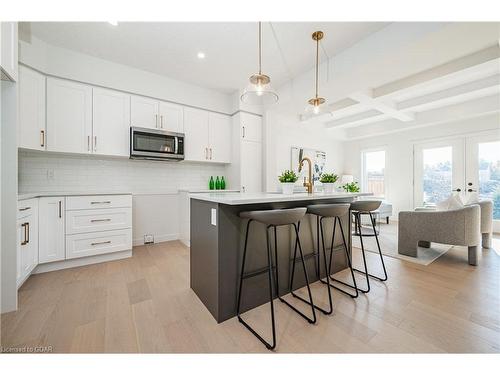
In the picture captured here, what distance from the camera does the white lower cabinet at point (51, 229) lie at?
2293 millimetres

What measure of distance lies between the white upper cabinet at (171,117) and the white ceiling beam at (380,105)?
3.01 metres

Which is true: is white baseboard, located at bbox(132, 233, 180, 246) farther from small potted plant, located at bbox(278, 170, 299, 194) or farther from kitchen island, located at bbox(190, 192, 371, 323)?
small potted plant, located at bbox(278, 170, 299, 194)

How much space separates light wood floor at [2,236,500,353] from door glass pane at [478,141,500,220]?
307 centimetres

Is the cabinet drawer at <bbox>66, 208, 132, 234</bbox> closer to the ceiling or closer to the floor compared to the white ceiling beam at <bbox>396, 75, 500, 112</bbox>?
closer to the floor

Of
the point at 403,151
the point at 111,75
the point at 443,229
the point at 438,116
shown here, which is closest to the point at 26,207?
the point at 111,75

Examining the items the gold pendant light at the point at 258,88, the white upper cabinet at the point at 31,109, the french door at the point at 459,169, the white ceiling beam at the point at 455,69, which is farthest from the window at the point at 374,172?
the white upper cabinet at the point at 31,109

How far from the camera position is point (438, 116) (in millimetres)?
4602

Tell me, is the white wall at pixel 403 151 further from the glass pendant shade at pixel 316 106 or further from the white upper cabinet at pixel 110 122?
the white upper cabinet at pixel 110 122

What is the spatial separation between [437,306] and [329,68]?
114 inches

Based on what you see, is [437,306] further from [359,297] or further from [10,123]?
[10,123]

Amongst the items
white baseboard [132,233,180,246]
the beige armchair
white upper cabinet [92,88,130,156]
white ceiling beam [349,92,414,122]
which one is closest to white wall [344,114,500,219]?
white ceiling beam [349,92,414,122]

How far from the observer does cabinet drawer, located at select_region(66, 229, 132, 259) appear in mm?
2473

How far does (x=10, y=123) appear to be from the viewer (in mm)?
1593
